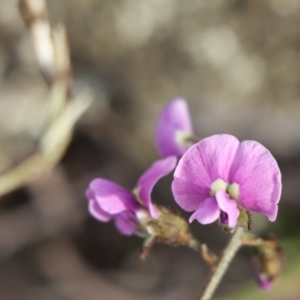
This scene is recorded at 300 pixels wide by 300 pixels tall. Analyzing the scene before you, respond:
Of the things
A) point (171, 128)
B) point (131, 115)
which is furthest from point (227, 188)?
point (131, 115)

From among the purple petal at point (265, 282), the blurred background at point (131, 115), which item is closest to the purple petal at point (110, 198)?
the purple petal at point (265, 282)

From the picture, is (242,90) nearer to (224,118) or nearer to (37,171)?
(224,118)

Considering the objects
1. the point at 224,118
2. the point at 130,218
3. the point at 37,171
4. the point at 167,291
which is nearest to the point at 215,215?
the point at 130,218

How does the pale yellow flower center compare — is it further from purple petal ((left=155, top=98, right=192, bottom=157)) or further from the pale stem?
purple petal ((left=155, top=98, right=192, bottom=157))

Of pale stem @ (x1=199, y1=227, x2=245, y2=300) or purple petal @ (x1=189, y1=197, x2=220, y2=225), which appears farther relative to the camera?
pale stem @ (x1=199, y1=227, x2=245, y2=300)

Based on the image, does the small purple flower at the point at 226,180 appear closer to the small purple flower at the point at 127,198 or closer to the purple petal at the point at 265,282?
the small purple flower at the point at 127,198

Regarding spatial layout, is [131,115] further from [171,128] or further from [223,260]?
[223,260]

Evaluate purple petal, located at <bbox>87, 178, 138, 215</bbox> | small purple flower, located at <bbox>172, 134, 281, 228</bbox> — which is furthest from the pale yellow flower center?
purple petal, located at <bbox>87, 178, 138, 215</bbox>

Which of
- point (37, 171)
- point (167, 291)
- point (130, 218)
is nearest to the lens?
point (130, 218)
